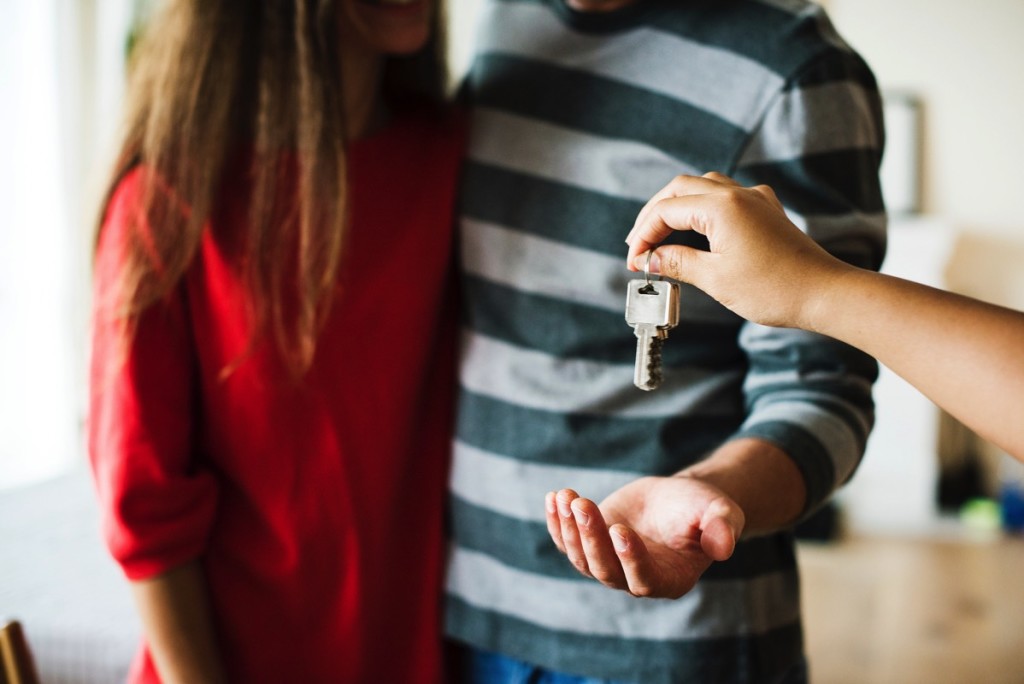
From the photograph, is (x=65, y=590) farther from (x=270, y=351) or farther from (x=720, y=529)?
(x=720, y=529)

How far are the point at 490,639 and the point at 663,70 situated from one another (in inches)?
20.7

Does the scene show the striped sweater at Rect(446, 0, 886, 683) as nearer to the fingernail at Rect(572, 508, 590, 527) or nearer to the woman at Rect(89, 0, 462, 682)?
the woman at Rect(89, 0, 462, 682)

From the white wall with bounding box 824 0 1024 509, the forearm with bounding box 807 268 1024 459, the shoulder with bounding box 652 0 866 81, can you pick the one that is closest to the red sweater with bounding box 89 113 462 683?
the shoulder with bounding box 652 0 866 81

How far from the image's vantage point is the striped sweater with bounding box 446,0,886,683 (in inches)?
26.2

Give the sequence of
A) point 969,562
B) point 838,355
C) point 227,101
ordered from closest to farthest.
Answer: point 838,355 → point 227,101 → point 969,562

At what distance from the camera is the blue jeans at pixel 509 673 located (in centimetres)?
75

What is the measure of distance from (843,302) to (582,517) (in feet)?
0.54

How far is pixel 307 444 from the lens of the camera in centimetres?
78

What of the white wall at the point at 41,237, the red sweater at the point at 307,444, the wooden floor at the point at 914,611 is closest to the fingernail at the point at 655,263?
the red sweater at the point at 307,444

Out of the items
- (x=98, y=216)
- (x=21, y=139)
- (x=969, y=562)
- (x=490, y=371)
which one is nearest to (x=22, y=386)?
(x=21, y=139)

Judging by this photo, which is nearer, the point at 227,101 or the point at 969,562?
the point at 227,101

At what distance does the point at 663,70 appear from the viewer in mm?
740

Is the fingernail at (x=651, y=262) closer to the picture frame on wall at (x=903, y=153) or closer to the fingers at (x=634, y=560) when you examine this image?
the fingers at (x=634, y=560)

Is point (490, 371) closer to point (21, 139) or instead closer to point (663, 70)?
point (663, 70)
